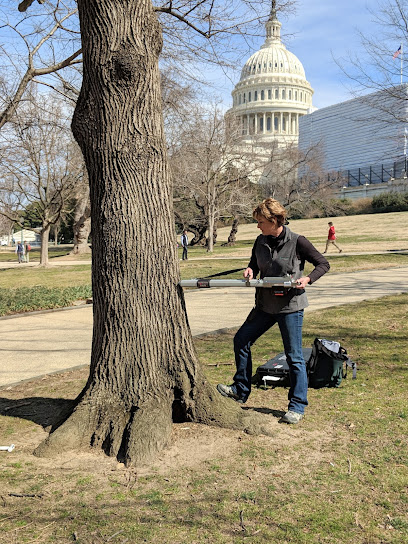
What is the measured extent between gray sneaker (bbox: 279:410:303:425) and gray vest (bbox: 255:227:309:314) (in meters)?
0.75

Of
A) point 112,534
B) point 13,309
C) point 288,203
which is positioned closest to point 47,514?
point 112,534

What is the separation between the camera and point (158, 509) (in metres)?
2.91

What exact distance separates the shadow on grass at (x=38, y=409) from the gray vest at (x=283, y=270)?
1662 mm

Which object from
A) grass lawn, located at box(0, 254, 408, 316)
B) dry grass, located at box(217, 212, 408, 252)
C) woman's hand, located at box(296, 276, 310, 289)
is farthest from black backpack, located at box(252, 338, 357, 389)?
dry grass, located at box(217, 212, 408, 252)

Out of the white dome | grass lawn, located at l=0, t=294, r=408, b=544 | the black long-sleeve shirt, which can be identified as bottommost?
grass lawn, located at l=0, t=294, r=408, b=544

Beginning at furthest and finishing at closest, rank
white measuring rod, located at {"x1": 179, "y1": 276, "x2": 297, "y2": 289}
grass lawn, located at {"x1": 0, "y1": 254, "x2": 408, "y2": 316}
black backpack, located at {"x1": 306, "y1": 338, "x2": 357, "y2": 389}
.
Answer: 1. grass lawn, located at {"x1": 0, "y1": 254, "x2": 408, "y2": 316}
2. black backpack, located at {"x1": 306, "y1": 338, "x2": 357, "y2": 389}
3. white measuring rod, located at {"x1": 179, "y1": 276, "x2": 297, "y2": 289}

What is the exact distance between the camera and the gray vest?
415 centimetres

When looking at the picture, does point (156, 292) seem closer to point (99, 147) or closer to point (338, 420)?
point (99, 147)

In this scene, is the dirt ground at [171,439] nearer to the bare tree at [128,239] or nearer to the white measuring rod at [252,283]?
the bare tree at [128,239]

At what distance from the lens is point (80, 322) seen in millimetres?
9109

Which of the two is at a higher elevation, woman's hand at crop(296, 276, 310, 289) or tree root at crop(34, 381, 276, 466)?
woman's hand at crop(296, 276, 310, 289)

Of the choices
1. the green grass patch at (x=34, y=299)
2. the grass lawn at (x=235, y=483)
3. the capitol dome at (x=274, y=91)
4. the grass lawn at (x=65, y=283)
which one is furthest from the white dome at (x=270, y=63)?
the grass lawn at (x=235, y=483)

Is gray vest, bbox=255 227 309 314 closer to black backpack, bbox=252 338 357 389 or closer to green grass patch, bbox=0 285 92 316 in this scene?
black backpack, bbox=252 338 357 389

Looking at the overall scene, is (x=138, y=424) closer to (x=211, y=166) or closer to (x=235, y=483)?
(x=235, y=483)
